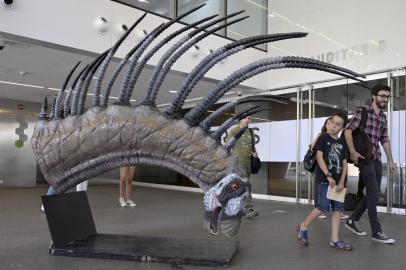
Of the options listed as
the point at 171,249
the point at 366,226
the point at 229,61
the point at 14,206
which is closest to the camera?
the point at 171,249

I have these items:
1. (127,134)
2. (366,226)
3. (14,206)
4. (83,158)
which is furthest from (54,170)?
(14,206)

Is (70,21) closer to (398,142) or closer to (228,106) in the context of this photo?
(228,106)

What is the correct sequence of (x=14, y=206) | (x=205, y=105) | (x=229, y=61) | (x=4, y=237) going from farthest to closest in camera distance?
(x=229, y=61), (x=14, y=206), (x=4, y=237), (x=205, y=105)

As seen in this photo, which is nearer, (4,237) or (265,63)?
(265,63)

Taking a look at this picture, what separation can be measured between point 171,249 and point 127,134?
1.43 meters

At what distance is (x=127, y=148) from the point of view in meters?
2.67

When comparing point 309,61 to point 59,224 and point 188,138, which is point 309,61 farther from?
point 59,224

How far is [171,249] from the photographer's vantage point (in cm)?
359

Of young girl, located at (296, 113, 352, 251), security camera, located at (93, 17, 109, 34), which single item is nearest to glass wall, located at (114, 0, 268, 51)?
security camera, located at (93, 17, 109, 34)

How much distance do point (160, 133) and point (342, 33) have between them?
6.68 m

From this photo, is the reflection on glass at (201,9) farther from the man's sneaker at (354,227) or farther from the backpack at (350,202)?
the man's sneaker at (354,227)

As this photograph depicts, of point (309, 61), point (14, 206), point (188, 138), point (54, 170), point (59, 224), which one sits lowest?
point (14, 206)

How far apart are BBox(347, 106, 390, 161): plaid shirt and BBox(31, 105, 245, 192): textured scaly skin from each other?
242 cm

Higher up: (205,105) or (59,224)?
(205,105)
